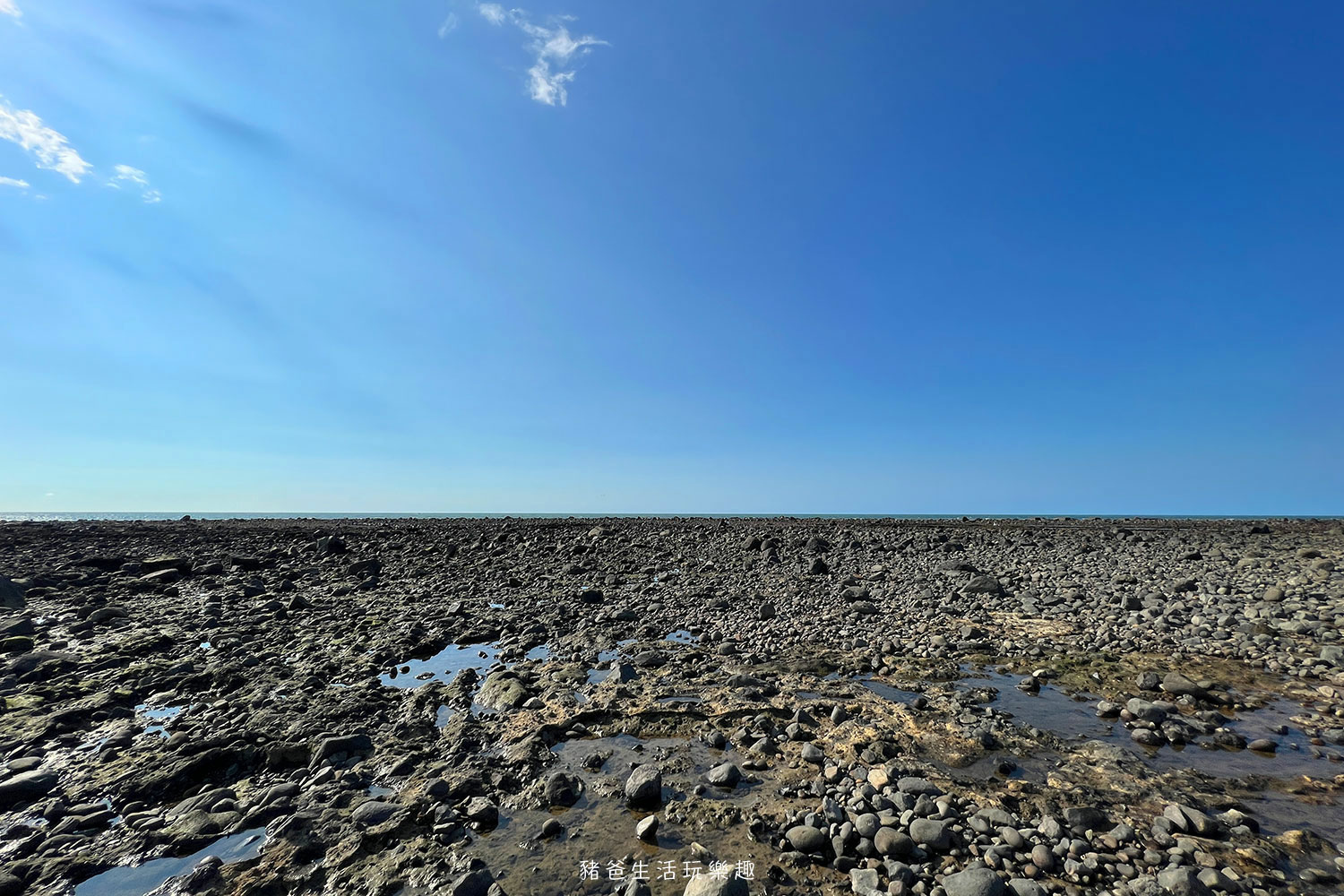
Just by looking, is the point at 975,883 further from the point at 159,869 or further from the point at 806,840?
the point at 159,869

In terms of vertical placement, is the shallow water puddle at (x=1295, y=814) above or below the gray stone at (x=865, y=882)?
above

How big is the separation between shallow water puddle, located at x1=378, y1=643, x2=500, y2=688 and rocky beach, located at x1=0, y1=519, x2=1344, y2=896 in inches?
3.1

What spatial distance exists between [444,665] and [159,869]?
6.27 m

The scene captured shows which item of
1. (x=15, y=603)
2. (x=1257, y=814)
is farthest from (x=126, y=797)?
(x=15, y=603)

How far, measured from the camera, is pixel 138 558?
27.3 meters

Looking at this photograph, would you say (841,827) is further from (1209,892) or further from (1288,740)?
(1288,740)

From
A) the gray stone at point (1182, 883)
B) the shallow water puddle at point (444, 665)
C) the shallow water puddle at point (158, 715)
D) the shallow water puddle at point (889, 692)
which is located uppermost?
the gray stone at point (1182, 883)

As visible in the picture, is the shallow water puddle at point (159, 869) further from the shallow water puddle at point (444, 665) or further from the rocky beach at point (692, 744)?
the shallow water puddle at point (444, 665)

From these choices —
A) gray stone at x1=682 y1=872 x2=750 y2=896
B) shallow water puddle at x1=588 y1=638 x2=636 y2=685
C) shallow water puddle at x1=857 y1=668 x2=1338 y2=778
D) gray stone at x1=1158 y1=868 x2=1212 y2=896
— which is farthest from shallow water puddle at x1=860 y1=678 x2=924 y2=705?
gray stone at x1=682 y1=872 x2=750 y2=896

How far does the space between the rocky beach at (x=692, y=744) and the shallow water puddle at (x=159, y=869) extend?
0.11 feet

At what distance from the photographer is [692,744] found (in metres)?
7.35

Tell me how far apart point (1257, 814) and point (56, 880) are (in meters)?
11.3

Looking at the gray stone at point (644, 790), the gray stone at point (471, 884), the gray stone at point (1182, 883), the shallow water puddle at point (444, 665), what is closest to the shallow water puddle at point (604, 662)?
the shallow water puddle at point (444, 665)

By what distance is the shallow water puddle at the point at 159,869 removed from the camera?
4.68m
